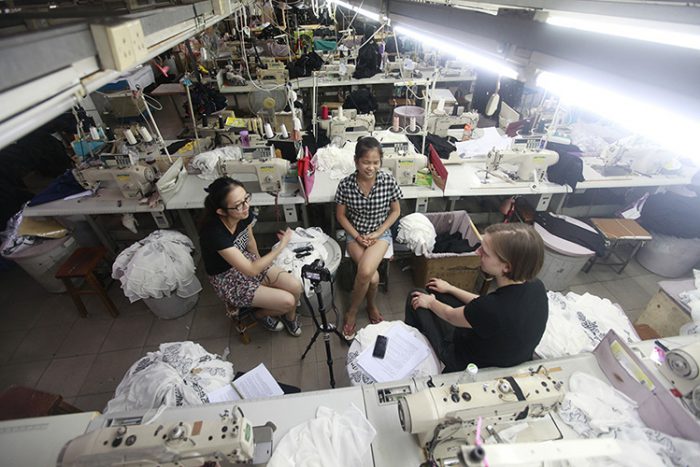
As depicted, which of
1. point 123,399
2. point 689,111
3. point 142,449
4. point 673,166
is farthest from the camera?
point 673,166

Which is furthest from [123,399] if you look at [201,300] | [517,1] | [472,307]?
[517,1]

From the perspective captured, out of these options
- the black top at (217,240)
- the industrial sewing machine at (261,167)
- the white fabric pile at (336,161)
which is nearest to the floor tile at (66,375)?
the black top at (217,240)

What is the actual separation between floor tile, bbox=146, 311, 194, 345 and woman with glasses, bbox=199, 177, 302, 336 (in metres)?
0.70

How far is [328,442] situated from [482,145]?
327 cm

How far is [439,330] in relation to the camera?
6.25 feet

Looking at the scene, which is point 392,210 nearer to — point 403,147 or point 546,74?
point 403,147

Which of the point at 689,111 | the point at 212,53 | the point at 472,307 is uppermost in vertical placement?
the point at 689,111

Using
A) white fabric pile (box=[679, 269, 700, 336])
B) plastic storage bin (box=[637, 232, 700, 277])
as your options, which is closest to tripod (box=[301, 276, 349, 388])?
white fabric pile (box=[679, 269, 700, 336])

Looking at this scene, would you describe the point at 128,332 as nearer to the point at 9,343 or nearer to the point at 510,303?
the point at 9,343

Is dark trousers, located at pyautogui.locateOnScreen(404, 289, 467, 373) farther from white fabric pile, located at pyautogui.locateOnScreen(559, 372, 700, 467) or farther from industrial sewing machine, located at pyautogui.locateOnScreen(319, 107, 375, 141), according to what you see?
industrial sewing machine, located at pyautogui.locateOnScreen(319, 107, 375, 141)

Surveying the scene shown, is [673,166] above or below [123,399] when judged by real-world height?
above

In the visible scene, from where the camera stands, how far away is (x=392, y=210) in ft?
8.97

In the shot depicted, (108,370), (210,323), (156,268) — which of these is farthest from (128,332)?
(156,268)

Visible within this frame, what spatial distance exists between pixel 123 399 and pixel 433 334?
167cm
